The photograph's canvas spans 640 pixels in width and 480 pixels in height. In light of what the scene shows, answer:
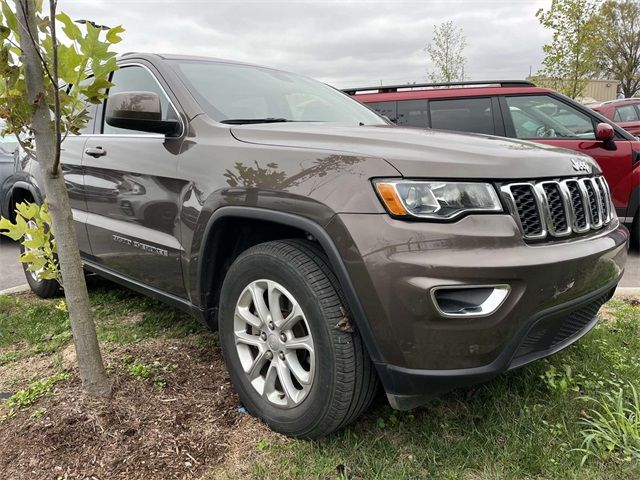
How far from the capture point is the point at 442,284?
5.57 ft

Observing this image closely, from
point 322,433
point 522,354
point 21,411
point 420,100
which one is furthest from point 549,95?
point 21,411

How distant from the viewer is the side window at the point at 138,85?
2.73 meters

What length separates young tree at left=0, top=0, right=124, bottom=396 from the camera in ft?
6.22

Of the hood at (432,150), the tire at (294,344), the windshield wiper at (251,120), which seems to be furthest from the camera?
the windshield wiper at (251,120)

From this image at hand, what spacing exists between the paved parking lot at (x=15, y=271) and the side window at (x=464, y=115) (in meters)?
2.08

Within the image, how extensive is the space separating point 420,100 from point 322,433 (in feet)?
17.4

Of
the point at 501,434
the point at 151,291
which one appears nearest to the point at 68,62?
the point at 151,291

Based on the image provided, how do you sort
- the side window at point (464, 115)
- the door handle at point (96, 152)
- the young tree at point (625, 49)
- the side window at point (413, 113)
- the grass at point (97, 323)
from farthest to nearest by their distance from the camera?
the young tree at point (625, 49) < the side window at point (413, 113) < the side window at point (464, 115) < the grass at point (97, 323) < the door handle at point (96, 152)

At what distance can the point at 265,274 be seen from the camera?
2127 millimetres

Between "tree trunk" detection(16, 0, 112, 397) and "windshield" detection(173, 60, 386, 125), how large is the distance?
0.77 m

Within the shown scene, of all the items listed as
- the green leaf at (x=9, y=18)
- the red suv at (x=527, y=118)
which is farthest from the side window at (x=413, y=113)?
the green leaf at (x=9, y=18)

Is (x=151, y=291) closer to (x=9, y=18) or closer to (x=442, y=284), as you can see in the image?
(x=9, y=18)

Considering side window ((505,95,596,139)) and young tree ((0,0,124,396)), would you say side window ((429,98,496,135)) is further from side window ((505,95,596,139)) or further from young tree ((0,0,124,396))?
young tree ((0,0,124,396))

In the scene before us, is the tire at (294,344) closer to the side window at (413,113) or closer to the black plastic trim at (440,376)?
the black plastic trim at (440,376)
